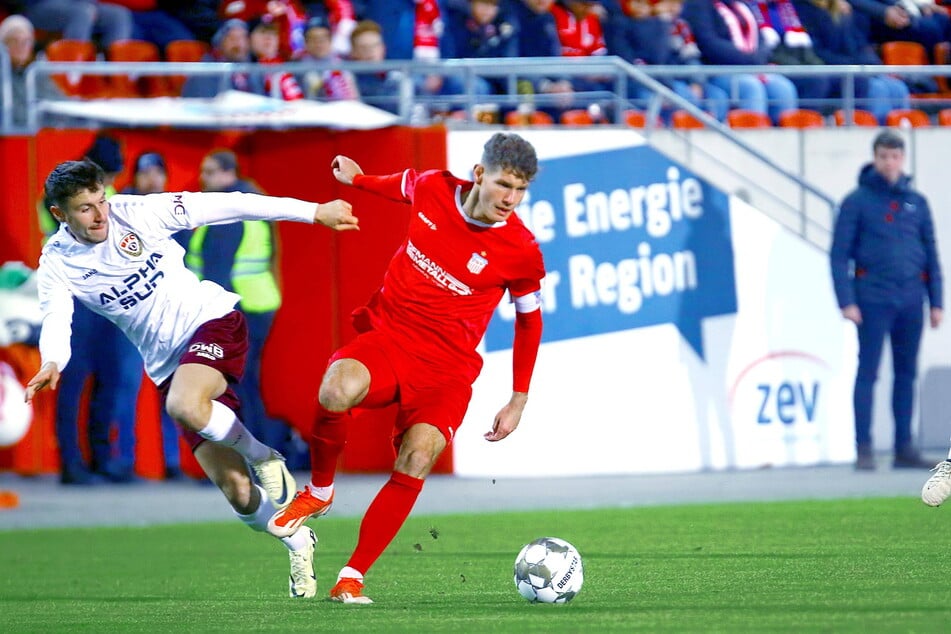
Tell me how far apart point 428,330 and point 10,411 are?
7012mm

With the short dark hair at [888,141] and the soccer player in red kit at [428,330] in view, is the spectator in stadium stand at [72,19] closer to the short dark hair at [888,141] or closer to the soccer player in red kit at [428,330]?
the short dark hair at [888,141]

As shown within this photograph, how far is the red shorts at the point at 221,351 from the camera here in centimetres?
883

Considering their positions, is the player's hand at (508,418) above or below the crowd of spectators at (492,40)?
below

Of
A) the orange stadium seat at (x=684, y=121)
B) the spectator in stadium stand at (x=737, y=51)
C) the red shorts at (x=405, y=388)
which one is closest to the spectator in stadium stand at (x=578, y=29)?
the spectator in stadium stand at (x=737, y=51)

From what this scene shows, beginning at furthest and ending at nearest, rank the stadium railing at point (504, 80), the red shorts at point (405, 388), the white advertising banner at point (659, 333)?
the white advertising banner at point (659, 333), the stadium railing at point (504, 80), the red shorts at point (405, 388)

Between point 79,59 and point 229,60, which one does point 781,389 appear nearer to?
point 229,60

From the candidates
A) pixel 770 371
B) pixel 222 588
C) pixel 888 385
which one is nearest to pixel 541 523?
pixel 222 588

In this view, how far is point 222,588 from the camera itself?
8922 mm

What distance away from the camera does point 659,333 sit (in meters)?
16.2

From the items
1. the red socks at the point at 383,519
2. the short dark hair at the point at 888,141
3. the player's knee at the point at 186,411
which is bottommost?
the red socks at the point at 383,519

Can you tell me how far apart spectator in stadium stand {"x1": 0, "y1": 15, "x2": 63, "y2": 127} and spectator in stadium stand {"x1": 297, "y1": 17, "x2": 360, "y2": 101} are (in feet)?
7.53

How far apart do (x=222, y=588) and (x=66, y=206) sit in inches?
82.2

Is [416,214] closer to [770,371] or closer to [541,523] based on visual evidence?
[541,523]

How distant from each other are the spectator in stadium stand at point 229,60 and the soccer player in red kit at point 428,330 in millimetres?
7806
